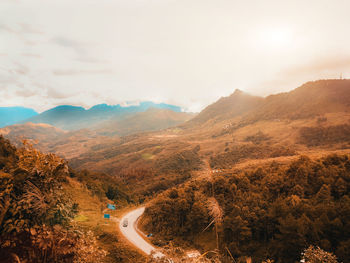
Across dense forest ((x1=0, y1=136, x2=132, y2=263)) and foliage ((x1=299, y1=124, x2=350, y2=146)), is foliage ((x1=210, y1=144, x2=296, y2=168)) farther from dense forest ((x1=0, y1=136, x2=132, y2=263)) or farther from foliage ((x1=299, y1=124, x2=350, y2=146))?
dense forest ((x1=0, y1=136, x2=132, y2=263))

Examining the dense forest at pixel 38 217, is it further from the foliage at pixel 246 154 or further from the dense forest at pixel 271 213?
the foliage at pixel 246 154

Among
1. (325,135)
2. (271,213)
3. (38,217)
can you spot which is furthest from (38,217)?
(325,135)

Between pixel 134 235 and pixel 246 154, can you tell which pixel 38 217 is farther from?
pixel 246 154

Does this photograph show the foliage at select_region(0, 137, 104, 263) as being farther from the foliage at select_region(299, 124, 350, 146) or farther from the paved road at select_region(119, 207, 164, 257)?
the foliage at select_region(299, 124, 350, 146)

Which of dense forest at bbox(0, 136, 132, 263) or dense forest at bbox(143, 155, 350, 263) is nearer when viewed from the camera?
dense forest at bbox(0, 136, 132, 263)

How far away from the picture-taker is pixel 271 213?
42.6 m

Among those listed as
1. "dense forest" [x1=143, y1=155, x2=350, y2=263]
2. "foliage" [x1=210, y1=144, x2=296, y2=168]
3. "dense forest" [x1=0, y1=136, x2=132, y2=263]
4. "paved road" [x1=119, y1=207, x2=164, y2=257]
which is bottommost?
"foliage" [x1=210, y1=144, x2=296, y2=168]

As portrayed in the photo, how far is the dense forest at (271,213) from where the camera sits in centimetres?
3341

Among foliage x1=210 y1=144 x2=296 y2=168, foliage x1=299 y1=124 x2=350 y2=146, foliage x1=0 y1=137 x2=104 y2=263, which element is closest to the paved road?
foliage x1=0 y1=137 x2=104 y2=263

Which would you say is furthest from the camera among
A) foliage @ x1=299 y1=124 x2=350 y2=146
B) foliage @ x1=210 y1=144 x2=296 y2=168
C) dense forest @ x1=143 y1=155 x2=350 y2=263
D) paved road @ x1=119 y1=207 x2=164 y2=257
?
foliage @ x1=299 y1=124 x2=350 y2=146

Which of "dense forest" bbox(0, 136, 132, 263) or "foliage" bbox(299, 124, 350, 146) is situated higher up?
"dense forest" bbox(0, 136, 132, 263)

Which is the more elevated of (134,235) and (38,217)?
(38,217)

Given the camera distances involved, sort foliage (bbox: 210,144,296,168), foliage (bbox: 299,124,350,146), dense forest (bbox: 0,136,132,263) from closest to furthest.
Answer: dense forest (bbox: 0,136,132,263)
foliage (bbox: 210,144,296,168)
foliage (bbox: 299,124,350,146)

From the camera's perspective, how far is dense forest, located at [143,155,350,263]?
110 feet
